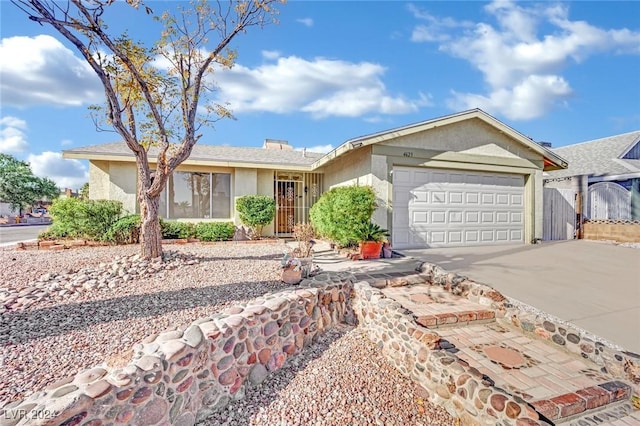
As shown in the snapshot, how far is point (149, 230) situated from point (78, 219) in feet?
16.3

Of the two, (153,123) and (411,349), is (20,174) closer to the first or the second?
(153,123)

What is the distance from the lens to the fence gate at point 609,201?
13.0m

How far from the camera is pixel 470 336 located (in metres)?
3.73

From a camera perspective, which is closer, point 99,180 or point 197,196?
point 99,180

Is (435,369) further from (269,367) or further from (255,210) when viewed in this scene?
(255,210)

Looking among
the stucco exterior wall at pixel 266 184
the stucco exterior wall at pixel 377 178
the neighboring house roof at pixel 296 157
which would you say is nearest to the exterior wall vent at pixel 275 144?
the neighboring house roof at pixel 296 157

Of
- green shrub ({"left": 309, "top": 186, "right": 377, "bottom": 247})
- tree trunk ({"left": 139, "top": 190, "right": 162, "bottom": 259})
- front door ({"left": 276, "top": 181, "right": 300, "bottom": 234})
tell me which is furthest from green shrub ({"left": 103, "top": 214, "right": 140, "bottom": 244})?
green shrub ({"left": 309, "top": 186, "right": 377, "bottom": 247})

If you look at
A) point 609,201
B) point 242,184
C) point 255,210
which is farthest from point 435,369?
point 609,201

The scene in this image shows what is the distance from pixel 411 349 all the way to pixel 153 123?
7.66 metres

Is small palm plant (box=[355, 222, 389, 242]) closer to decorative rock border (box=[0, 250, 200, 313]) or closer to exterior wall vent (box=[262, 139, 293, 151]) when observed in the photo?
decorative rock border (box=[0, 250, 200, 313])

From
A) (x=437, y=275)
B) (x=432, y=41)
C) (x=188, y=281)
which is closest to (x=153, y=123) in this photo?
(x=188, y=281)

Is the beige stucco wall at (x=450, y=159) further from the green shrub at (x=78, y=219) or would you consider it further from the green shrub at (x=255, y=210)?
the green shrub at (x=78, y=219)

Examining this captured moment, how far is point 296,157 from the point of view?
42.2ft

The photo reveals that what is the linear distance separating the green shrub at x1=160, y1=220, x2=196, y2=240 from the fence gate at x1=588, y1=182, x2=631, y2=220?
16.9 meters
